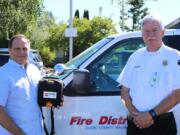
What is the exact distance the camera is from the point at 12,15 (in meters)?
26.9

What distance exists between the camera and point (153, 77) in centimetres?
430

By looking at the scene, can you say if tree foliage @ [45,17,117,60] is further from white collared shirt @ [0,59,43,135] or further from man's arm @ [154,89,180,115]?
man's arm @ [154,89,180,115]

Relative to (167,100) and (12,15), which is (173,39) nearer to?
(167,100)

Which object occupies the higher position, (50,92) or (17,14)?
(17,14)

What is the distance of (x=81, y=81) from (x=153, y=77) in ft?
2.31

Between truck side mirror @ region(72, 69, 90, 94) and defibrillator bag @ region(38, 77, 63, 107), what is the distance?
15 cm

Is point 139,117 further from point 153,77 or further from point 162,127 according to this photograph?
point 153,77

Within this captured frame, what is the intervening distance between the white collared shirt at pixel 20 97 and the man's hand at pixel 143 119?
36.0 inches

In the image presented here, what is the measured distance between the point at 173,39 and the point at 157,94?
1083 mm

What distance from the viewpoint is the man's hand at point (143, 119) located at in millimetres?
4227

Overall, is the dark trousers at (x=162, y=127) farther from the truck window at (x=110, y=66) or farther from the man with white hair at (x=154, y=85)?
the truck window at (x=110, y=66)

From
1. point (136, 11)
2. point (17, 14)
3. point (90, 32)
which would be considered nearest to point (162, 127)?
point (17, 14)

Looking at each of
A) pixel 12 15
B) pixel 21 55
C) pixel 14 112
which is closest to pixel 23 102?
pixel 14 112

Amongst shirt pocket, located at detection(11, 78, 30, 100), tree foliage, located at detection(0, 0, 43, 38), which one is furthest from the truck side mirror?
tree foliage, located at detection(0, 0, 43, 38)
